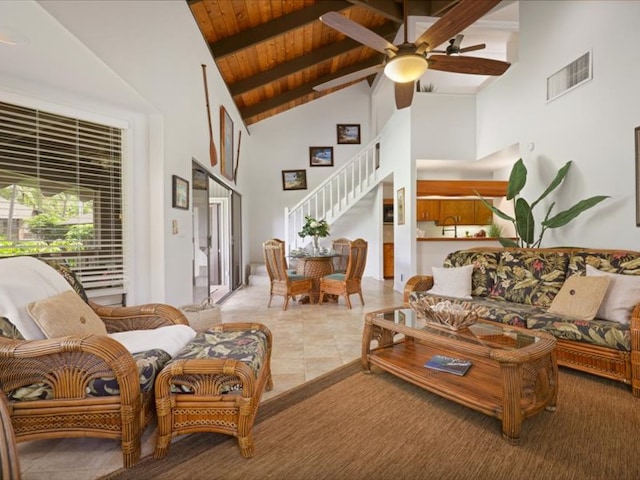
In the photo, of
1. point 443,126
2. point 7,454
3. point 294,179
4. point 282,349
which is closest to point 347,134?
point 294,179

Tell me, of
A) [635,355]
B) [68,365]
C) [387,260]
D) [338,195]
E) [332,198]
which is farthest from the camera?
[387,260]

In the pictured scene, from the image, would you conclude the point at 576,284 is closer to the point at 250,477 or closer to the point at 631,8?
the point at 631,8

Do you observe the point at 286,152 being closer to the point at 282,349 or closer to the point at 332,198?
the point at 332,198

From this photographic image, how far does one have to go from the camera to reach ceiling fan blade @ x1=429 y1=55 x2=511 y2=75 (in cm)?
286

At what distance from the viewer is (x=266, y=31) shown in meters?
4.68

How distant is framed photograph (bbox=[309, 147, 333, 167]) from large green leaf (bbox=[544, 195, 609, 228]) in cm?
543

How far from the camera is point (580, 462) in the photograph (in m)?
1.50

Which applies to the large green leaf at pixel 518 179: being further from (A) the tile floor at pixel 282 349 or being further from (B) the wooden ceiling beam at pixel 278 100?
(B) the wooden ceiling beam at pixel 278 100

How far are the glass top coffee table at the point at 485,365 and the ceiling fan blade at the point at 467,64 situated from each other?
233 centimetres

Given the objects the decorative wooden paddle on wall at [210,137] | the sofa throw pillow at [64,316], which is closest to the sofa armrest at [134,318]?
the sofa throw pillow at [64,316]

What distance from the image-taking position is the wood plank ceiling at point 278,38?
14.2 feet

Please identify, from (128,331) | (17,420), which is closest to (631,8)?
(128,331)

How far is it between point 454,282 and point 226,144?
4.15 metres

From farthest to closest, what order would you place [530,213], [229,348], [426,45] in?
1. [530,213]
2. [426,45]
3. [229,348]
